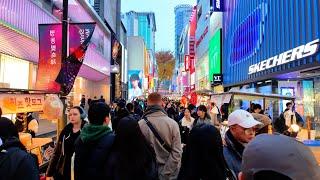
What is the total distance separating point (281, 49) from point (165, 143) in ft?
46.1

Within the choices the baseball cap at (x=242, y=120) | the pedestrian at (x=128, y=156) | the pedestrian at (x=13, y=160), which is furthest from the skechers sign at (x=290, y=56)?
the pedestrian at (x=13, y=160)

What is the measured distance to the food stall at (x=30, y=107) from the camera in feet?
19.4

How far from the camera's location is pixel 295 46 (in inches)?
623

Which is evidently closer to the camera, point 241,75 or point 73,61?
point 73,61

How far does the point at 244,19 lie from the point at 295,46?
32.6 ft

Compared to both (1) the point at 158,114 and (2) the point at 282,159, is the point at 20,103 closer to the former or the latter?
(1) the point at 158,114

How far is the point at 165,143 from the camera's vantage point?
4.73 metres

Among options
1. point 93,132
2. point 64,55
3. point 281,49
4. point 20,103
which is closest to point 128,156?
point 93,132

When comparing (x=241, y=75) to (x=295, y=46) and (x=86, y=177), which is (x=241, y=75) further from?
(x=86, y=177)

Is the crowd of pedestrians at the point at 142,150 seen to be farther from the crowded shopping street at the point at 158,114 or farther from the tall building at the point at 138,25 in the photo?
the tall building at the point at 138,25

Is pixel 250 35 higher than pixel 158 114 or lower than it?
higher

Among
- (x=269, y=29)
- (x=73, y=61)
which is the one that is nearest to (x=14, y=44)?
(x=73, y=61)

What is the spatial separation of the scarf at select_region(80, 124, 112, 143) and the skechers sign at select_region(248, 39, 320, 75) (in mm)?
11378

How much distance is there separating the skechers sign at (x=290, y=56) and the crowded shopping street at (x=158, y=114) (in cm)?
5
